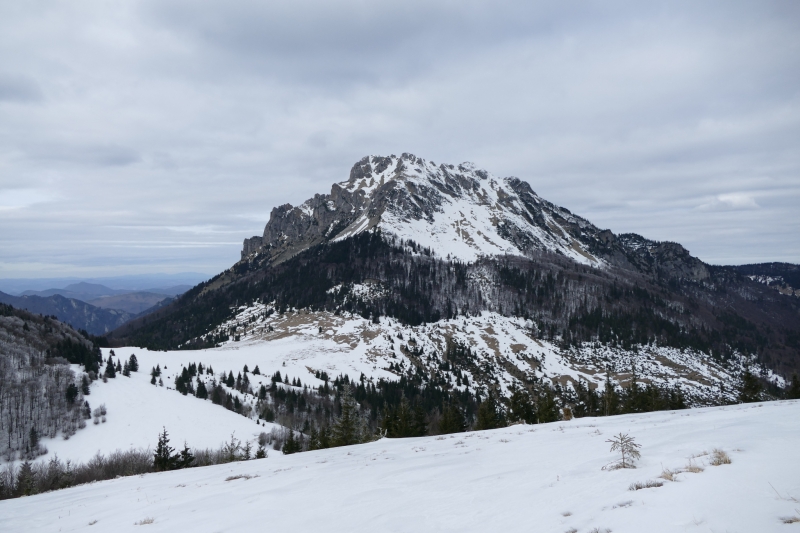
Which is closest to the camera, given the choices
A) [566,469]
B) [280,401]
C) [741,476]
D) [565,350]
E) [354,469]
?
[741,476]

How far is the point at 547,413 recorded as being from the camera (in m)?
44.2

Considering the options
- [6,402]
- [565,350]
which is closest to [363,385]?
[6,402]

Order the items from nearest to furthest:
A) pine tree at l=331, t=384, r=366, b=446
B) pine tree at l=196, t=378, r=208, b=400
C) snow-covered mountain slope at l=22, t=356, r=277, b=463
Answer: pine tree at l=331, t=384, r=366, b=446 → snow-covered mountain slope at l=22, t=356, r=277, b=463 → pine tree at l=196, t=378, r=208, b=400

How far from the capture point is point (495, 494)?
28.9 ft

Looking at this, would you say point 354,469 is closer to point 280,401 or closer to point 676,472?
point 676,472

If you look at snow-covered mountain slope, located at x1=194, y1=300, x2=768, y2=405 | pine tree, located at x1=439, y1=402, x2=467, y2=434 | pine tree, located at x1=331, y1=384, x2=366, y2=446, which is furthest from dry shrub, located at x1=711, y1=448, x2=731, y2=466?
snow-covered mountain slope, located at x1=194, y1=300, x2=768, y2=405

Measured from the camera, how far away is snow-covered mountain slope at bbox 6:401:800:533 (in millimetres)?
5996

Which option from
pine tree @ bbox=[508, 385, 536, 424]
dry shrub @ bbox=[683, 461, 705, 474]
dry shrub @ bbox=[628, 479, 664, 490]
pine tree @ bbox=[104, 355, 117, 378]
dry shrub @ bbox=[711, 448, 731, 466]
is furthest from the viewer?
pine tree @ bbox=[104, 355, 117, 378]

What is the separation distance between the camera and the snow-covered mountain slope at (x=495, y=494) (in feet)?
19.7

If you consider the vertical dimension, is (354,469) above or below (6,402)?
above

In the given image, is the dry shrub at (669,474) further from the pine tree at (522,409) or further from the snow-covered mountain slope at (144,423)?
the snow-covered mountain slope at (144,423)

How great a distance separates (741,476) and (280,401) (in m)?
109

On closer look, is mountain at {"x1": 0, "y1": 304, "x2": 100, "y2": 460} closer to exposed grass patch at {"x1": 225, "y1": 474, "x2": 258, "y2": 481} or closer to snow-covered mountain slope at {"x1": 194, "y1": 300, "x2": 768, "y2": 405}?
snow-covered mountain slope at {"x1": 194, "y1": 300, "x2": 768, "y2": 405}

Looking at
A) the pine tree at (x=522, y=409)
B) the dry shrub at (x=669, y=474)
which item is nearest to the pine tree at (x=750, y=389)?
the pine tree at (x=522, y=409)
